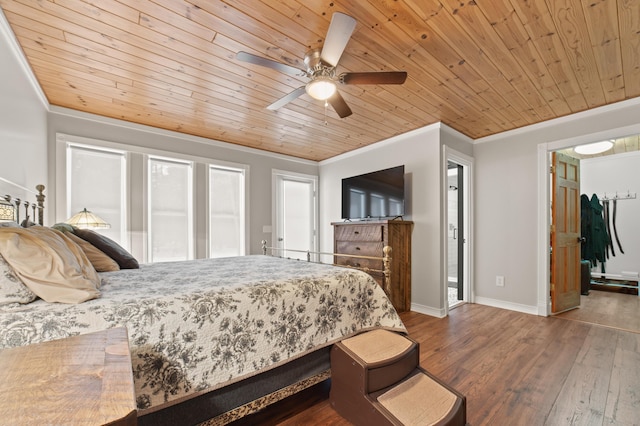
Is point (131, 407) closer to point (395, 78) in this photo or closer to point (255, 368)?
point (255, 368)

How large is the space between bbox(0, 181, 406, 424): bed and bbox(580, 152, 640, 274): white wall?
559cm

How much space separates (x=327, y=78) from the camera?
6.54 feet

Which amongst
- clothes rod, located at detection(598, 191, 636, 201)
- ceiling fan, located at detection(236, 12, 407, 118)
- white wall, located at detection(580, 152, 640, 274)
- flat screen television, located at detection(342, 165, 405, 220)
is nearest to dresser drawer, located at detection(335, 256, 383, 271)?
flat screen television, located at detection(342, 165, 405, 220)

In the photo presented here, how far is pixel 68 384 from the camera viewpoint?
658mm

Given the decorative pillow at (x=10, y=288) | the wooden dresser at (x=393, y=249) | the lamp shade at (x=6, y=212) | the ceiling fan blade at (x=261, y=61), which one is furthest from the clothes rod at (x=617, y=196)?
the lamp shade at (x=6, y=212)

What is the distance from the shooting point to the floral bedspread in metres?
1.15

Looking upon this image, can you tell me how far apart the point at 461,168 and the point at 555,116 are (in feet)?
4.05

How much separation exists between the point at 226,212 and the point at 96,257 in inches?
93.4

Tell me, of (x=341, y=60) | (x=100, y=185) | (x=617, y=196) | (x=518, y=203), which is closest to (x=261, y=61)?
(x=341, y=60)

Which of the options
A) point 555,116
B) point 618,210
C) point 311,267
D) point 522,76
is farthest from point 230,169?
point 618,210

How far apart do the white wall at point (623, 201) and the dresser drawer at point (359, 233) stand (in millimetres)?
4746

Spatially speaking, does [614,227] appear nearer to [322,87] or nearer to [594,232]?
[594,232]

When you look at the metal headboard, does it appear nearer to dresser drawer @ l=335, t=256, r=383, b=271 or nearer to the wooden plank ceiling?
the wooden plank ceiling

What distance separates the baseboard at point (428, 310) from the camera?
3.50 meters
